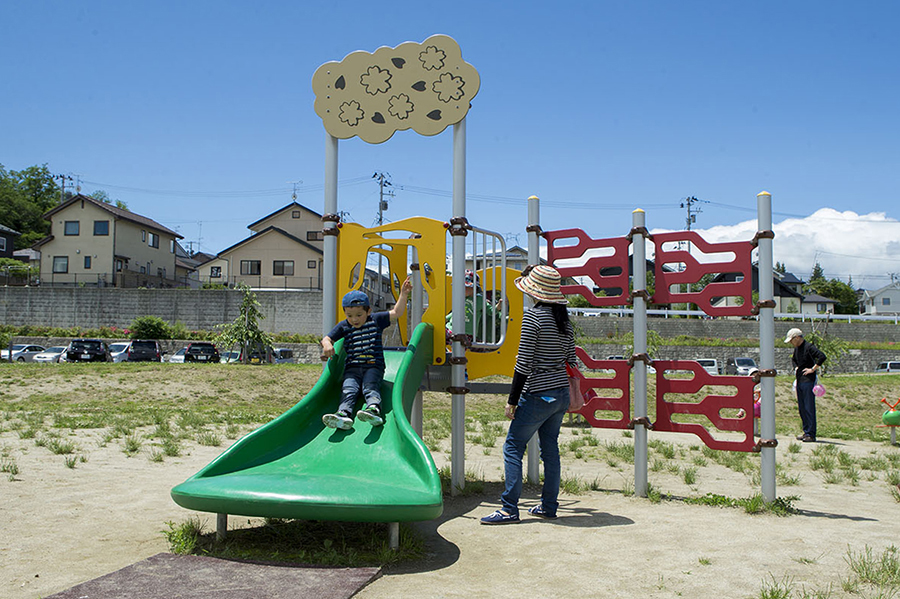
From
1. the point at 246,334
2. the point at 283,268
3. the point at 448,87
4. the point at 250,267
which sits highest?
the point at 250,267

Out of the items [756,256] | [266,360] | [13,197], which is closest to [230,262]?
[266,360]

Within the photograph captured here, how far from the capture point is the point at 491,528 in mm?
4887

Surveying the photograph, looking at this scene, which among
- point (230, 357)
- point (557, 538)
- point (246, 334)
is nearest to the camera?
point (557, 538)

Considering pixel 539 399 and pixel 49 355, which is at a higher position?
pixel 539 399

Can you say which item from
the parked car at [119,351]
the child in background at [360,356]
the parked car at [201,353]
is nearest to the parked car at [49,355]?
the parked car at [119,351]

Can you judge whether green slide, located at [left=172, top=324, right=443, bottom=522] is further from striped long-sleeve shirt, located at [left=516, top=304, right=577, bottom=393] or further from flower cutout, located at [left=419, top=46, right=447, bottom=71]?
flower cutout, located at [left=419, top=46, right=447, bottom=71]

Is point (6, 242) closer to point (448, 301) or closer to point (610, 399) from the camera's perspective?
point (448, 301)

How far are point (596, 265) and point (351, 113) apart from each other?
9.17 ft

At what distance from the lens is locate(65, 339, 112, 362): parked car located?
28.6 meters

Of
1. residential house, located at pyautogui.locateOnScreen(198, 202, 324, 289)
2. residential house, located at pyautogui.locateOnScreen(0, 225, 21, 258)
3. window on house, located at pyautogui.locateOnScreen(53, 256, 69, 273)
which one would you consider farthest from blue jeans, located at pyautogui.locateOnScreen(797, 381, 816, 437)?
residential house, located at pyautogui.locateOnScreen(0, 225, 21, 258)

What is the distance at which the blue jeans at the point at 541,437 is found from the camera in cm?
507

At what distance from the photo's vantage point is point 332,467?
15.9 ft

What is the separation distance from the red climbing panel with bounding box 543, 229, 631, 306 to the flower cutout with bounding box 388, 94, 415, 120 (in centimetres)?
184

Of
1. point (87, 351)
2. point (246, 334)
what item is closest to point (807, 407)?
point (246, 334)
